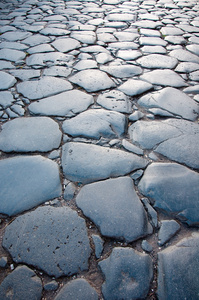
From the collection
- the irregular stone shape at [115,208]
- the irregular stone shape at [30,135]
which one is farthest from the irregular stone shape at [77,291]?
the irregular stone shape at [30,135]

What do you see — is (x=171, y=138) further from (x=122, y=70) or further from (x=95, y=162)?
(x=122, y=70)

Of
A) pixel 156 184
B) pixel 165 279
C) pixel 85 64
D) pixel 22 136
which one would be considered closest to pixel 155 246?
pixel 165 279

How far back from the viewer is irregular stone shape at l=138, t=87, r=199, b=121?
167 cm

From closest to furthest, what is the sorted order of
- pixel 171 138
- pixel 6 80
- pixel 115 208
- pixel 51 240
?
1. pixel 51 240
2. pixel 115 208
3. pixel 171 138
4. pixel 6 80

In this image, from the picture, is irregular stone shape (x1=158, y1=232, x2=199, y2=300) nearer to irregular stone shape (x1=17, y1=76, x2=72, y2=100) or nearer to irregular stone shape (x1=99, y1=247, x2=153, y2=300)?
irregular stone shape (x1=99, y1=247, x2=153, y2=300)

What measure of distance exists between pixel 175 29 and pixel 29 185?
3.30m

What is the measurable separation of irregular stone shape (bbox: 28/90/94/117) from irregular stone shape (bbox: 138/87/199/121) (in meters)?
0.47

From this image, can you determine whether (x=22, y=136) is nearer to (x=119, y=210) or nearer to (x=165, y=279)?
(x=119, y=210)

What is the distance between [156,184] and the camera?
116cm

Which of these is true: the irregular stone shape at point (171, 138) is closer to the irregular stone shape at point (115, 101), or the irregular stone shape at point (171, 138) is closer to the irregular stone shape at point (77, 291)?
the irregular stone shape at point (115, 101)

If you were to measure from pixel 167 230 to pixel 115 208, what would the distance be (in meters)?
0.26

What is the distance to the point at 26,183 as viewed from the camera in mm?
1174

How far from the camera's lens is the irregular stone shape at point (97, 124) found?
1485 millimetres

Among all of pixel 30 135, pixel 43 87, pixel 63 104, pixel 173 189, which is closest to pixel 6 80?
pixel 43 87
